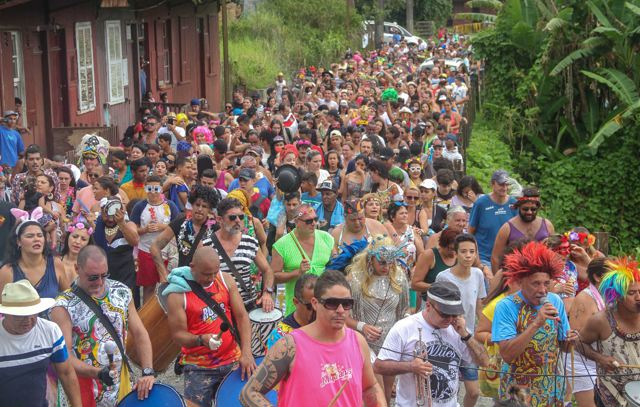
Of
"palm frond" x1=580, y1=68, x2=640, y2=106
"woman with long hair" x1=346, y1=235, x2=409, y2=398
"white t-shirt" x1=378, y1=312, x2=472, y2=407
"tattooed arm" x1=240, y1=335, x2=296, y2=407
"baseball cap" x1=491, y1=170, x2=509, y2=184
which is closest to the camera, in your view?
"tattooed arm" x1=240, y1=335, x2=296, y2=407

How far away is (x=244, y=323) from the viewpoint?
7176 millimetres

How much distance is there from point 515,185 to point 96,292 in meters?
5.79

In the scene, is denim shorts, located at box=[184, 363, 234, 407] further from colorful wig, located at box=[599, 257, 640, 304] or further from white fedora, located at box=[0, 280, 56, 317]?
colorful wig, located at box=[599, 257, 640, 304]

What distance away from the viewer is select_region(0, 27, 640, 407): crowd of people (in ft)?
20.2

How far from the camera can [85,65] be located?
20.9 meters

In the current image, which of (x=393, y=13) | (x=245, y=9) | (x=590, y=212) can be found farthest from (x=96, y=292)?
(x=393, y=13)

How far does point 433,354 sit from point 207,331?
5.16 feet

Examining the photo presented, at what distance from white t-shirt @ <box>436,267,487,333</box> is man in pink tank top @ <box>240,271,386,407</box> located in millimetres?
2814

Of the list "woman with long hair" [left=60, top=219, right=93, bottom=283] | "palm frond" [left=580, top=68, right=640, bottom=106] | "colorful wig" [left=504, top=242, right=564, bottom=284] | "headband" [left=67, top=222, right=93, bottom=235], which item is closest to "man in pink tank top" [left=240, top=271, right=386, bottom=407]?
"colorful wig" [left=504, top=242, right=564, bottom=284]

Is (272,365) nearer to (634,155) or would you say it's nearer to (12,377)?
(12,377)

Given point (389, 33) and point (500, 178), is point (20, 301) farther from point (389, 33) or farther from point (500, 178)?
point (389, 33)

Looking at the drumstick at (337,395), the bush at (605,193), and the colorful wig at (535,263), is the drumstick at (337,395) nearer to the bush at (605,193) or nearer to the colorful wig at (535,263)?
the colorful wig at (535,263)

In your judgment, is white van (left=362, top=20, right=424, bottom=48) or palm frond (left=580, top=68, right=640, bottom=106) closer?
palm frond (left=580, top=68, right=640, bottom=106)

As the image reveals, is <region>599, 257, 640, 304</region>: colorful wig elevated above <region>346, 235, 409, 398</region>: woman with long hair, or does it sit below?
above
